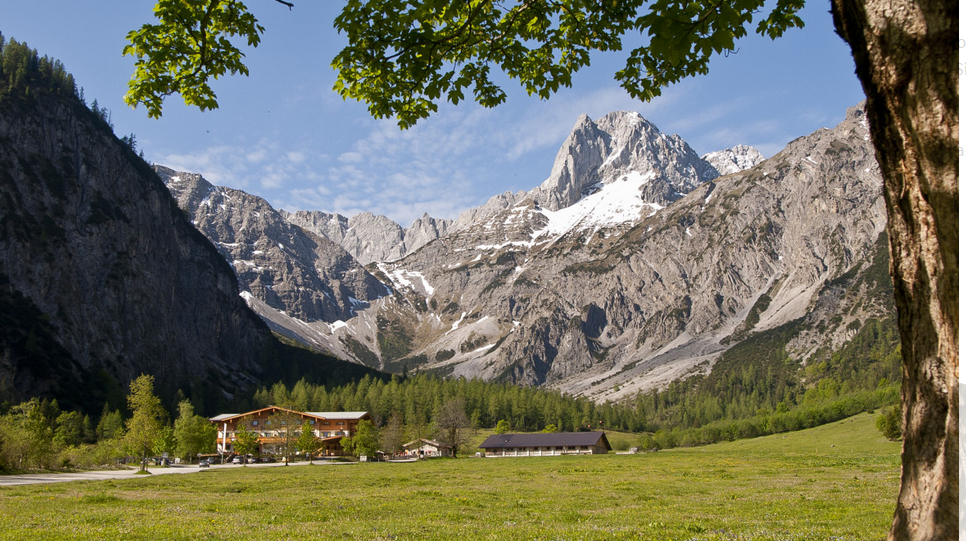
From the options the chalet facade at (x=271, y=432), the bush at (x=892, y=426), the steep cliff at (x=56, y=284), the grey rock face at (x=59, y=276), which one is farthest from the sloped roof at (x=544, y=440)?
the grey rock face at (x=59, y=276)

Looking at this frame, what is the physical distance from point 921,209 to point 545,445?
137 metres

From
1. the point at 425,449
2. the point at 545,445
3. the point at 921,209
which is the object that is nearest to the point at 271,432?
the point at 425,449

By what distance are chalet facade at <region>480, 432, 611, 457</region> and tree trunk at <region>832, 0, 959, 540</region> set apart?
13136 centimetres

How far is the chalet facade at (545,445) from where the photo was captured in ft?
432

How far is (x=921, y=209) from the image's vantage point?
523cm

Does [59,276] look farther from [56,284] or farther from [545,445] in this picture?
[545,445]

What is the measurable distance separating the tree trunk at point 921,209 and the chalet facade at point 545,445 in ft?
431

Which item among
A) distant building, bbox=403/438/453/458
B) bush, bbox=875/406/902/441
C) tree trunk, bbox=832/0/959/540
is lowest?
distant building, bbox=403/438/453/458

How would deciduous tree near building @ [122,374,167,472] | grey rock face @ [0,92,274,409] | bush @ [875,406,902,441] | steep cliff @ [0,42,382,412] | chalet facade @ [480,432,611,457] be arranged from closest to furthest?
1. deciduous tree near building @ [122,374,167,472]
2. bush @ [875,406,902,441]
3. chalet facade @ [480,432,611,457]
4. steep cliff @ [0,42,382,412]
5. grey rock face @ [0,92,274,409]

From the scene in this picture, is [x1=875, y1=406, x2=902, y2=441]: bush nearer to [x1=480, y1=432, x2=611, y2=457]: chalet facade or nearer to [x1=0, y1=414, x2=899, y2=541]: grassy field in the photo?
[x1=480, y1=432, x2=611, y2=457]: chalet facade

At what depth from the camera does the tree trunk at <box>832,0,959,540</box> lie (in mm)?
4961

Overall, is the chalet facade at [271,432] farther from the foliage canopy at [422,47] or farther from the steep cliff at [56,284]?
the foliage canopy at [422,47]

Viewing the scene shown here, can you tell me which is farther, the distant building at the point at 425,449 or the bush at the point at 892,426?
the distant building at the point at 425,449

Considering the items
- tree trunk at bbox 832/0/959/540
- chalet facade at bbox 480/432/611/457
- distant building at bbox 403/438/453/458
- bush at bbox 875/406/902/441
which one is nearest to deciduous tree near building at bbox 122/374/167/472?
tree trunk at bbox 832/0/959/540
